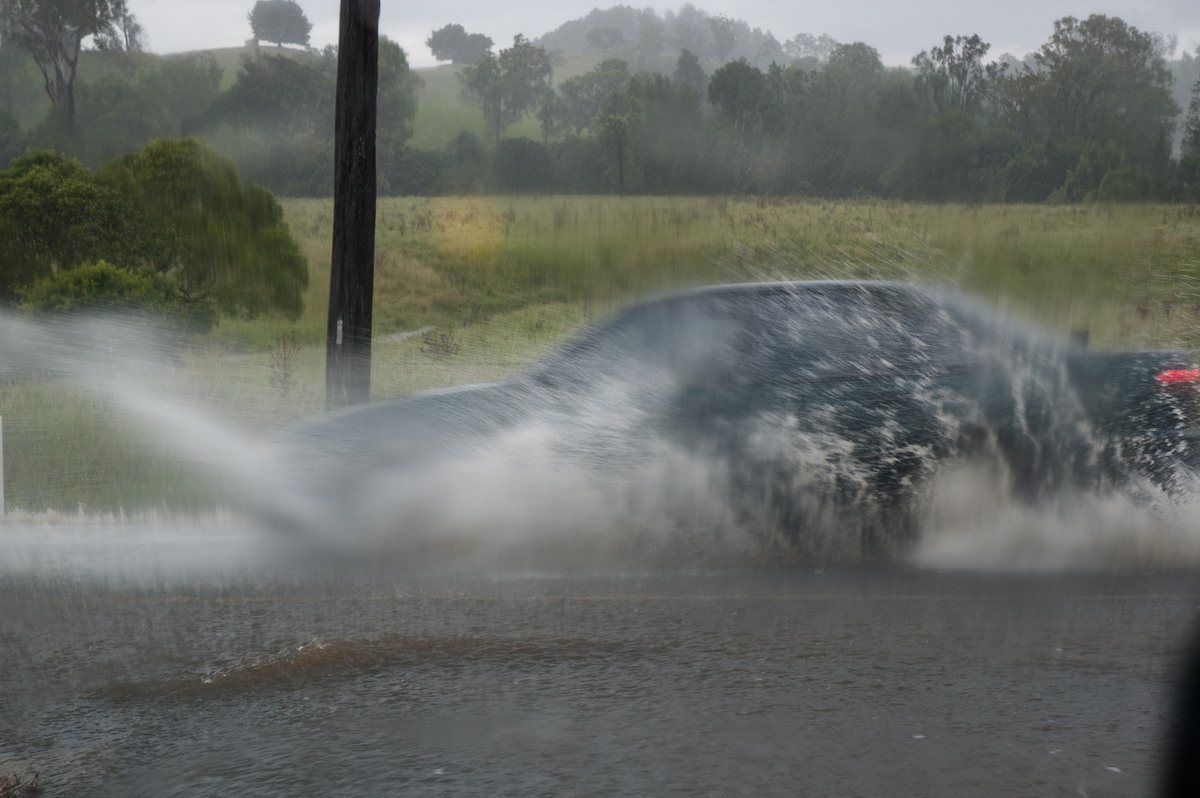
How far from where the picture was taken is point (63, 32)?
61.6 feet

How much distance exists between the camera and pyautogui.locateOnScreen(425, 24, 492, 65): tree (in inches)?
890

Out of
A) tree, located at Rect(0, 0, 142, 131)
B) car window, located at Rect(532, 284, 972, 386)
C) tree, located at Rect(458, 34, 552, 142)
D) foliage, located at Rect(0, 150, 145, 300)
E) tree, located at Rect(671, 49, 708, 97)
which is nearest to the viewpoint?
car window, located at Rect(532, 284, 972, 386)

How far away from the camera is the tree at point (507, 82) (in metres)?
16.1

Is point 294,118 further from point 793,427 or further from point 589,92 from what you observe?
point 793,427

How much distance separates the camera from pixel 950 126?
12.1m

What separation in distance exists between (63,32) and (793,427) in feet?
57.0

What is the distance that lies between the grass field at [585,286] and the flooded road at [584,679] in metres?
2.28

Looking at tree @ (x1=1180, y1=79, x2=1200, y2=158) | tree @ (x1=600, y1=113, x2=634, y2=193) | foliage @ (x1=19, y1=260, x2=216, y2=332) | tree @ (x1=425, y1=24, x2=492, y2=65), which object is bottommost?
foliage @ (x1=19, y1=260, x2=216, y2=332)

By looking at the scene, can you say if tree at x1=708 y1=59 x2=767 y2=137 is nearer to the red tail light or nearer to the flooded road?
the red tail light

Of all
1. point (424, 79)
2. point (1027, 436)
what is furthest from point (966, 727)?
point (424, 79)

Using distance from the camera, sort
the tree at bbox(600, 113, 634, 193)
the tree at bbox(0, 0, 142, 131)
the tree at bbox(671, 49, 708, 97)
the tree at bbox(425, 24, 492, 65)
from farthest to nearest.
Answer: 1. the tree at bbox(425, 24, 492, 65)
2. the tree at bbox(0, 0, 142, 131)
3. the tree at bbox(671, 49, 708, 97)
4. the tree at bbox(600, 113, 634, 193)

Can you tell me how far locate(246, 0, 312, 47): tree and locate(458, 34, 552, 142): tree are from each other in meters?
4.62

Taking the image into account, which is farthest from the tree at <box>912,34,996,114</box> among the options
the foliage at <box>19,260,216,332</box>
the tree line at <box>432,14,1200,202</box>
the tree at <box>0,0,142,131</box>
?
the tree at <box>0,0,142,131</box>

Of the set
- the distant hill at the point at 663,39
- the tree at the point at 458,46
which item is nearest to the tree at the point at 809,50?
the distant hill at the point at 663,39
